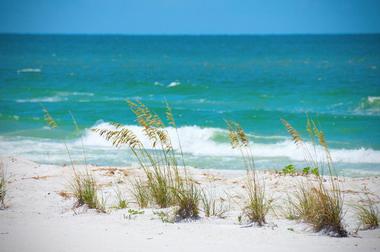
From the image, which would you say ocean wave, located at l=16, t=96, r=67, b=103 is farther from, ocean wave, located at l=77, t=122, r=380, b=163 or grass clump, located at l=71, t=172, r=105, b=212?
grass clump, located at l=71, t=172, r=105, b=212

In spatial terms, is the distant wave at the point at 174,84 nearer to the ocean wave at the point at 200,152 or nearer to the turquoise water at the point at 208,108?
the turquoise water at the point at 208,108

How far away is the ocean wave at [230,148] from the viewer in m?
16.8

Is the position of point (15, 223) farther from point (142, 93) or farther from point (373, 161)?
point (142, 93)

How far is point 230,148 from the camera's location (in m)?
18.4

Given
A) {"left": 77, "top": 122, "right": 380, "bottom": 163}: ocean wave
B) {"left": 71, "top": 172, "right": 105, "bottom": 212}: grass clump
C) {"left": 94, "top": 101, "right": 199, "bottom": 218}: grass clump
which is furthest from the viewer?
{"left": 77, "top": 122, "right": 380, "bottom": 163}: ocean wave

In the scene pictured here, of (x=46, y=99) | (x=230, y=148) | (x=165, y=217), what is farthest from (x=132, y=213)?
(x=46, y=99)

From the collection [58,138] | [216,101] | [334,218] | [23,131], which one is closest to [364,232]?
[334,218]

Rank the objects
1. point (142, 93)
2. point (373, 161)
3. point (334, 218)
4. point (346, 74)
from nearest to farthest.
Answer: point (334, 218) → point (373, 161) → point (142, 93) → point (346, 74)

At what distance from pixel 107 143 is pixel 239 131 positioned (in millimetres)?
12493

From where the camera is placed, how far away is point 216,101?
32.3 meters

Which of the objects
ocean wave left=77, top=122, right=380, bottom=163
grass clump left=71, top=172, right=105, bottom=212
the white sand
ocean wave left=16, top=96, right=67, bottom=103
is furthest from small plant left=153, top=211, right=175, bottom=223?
ocean wave left=16, top=96, right=67, bottom=103

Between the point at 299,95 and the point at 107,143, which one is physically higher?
the point at 299,95

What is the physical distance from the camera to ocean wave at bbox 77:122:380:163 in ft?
55.2

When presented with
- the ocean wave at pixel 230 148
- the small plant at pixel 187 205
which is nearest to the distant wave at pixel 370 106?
the ocean wave at pixel 230 148
